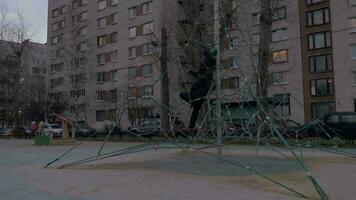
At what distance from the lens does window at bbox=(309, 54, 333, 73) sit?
2005 inches

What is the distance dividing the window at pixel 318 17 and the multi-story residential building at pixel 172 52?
0.36 ft

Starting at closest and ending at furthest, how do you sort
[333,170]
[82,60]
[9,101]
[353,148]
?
[333,170] < [353,148] < [82,60] < [9,101]

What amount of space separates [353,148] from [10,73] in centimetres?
4726

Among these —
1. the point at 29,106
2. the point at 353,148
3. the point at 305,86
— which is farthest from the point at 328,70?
the point at 29,106

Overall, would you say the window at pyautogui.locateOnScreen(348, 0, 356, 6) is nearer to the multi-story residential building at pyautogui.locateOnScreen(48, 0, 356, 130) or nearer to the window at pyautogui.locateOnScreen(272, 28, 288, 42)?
the multi-story residential building at pyautogui.locateOnScreen(48, 0, 356, 130)

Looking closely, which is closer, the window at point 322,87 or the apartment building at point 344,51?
the apartment building at point 344,51

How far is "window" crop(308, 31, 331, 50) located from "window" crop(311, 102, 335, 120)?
623cm

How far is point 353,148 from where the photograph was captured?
70.6ft

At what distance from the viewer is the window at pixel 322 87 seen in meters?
50.3

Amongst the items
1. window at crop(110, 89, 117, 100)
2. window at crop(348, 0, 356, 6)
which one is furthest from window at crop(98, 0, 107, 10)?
window at crop(348, 0, 356, 6)

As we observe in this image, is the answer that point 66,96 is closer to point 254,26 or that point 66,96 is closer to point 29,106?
point 29,106

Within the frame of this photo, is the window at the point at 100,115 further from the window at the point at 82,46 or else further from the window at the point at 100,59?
the window at the point at 82,46

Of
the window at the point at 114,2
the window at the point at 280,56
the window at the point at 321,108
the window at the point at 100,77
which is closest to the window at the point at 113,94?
the window at the point at 100,77

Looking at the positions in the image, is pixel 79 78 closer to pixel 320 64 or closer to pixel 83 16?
pixel 83 16
